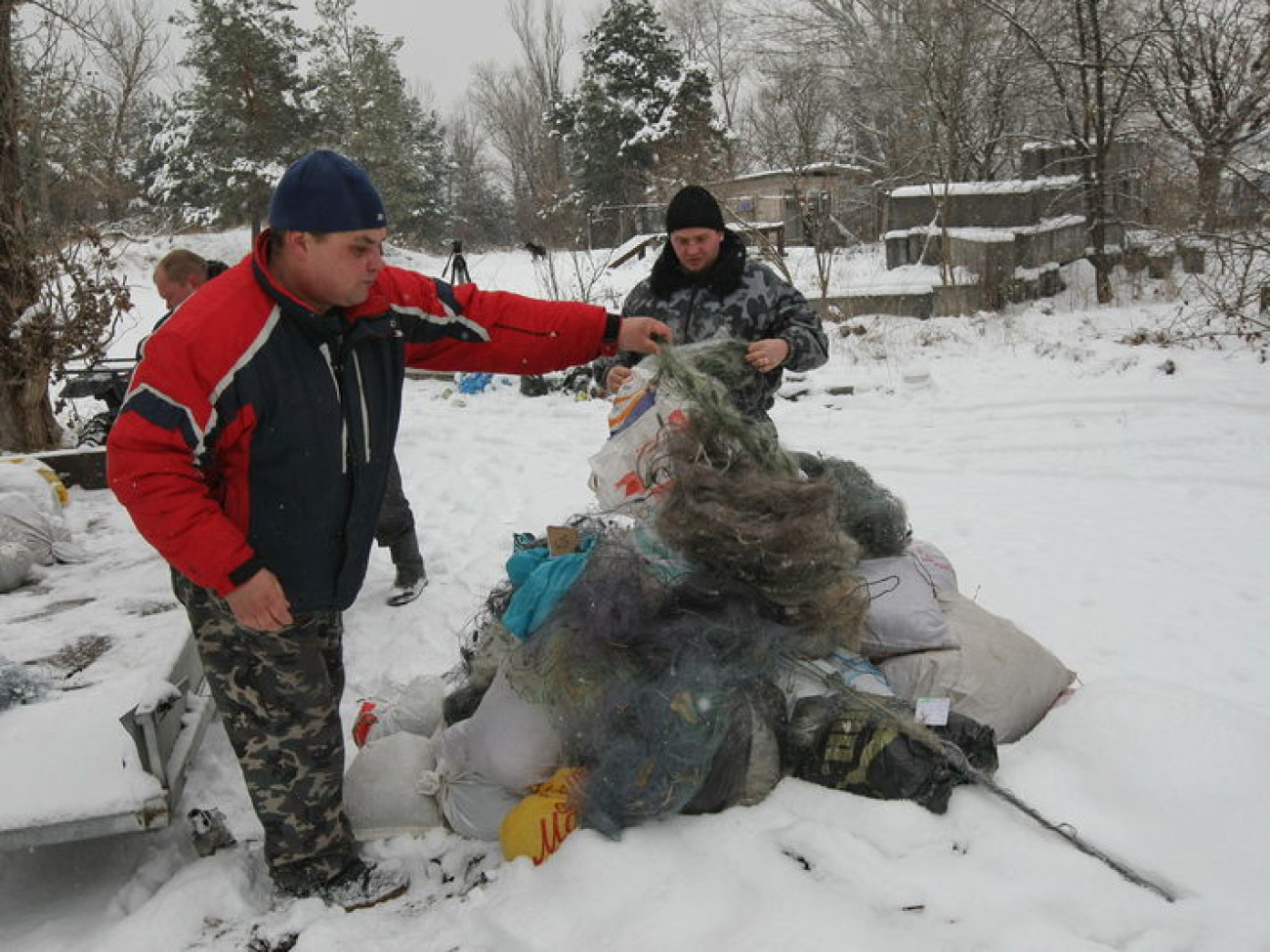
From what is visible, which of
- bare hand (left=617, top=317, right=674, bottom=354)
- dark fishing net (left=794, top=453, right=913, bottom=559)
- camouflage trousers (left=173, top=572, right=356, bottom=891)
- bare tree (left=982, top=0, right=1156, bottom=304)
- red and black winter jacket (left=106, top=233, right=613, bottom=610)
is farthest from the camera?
bare tree (left=982, top=0, right=1156, bottom=304)

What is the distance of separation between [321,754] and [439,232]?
3275 cm

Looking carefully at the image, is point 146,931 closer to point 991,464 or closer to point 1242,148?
point 991,464

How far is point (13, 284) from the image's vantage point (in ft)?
22.0

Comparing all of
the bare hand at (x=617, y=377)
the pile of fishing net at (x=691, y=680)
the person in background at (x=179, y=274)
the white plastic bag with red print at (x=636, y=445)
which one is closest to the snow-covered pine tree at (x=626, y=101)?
the person in background at (x=179, y=274)

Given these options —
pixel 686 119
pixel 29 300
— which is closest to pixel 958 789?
pixel 29 300

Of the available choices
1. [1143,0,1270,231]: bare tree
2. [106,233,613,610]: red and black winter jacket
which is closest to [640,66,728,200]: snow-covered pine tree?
[1143,0,1270,231]: bare tree

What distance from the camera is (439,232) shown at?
3303 centimetres

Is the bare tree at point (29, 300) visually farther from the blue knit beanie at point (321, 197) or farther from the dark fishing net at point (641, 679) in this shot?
the dark fishing net at point (641, 679)

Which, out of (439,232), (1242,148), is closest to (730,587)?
(1242,148)

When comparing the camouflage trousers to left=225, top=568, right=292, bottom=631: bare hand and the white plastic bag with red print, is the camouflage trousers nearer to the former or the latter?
left=225, top=568, right=292, bottom=631: bare hand

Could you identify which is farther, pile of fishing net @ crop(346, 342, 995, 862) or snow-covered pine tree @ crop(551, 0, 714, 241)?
snow-covered pine tree @ crop(551, 0, 714, 241)

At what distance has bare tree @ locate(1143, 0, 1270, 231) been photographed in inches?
399

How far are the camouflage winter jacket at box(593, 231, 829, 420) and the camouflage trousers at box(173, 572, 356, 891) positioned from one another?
5.17 ft

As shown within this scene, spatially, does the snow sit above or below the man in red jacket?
below
